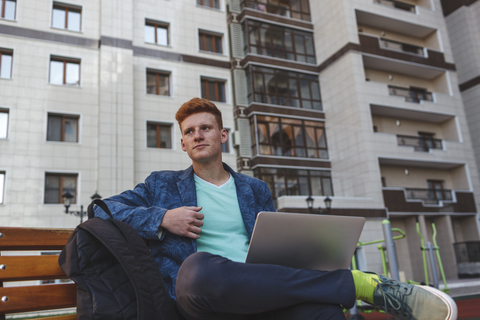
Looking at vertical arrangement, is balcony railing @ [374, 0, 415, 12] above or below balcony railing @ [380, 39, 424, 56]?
above

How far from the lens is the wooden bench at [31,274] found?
176cm

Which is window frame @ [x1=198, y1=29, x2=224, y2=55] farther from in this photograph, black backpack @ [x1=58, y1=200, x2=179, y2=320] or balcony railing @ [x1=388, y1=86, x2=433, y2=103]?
black backpack @ [x1=58, y1=200, x2=179, y2=320]

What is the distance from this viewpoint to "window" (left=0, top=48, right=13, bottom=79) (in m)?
14.8

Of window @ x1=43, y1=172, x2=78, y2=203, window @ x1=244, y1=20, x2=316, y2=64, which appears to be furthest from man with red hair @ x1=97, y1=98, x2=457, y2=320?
window @ x1=244, y1=20, x2=316, y2=64

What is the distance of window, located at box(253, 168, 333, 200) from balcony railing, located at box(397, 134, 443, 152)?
4.18m

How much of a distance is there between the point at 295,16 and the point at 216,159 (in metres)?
20.4

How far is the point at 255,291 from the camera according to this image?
1.61 metres

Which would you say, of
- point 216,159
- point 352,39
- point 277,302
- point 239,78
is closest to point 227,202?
point 216,159

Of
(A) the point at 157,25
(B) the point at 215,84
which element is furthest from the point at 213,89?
(A) the point at 157,25

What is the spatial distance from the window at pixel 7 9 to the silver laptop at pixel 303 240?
1698 centimetres

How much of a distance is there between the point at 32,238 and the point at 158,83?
16.0 m

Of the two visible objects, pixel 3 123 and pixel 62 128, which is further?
pixel 62 128

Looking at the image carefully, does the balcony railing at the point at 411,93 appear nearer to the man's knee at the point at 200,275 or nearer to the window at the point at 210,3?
the window at the point at 210,3

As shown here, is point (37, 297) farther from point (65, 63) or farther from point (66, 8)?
point (66, 8)
